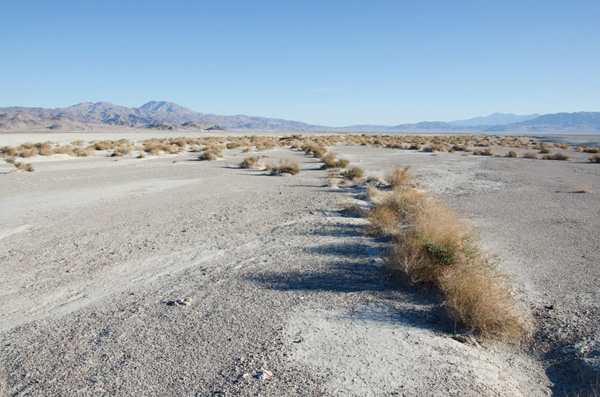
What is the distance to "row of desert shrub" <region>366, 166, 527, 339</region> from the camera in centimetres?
459

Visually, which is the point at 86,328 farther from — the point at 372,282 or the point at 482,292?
the point at 482,292

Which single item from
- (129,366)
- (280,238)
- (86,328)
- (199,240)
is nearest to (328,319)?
(129,366)

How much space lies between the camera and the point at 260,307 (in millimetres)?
5270

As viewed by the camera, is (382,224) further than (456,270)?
Yes

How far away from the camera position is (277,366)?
13.0ft

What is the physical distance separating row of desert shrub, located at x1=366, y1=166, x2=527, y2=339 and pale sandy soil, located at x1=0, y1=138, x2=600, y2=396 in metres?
0.25

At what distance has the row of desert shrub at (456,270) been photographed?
4.59m

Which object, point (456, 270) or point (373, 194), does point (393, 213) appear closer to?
point (456, 270)

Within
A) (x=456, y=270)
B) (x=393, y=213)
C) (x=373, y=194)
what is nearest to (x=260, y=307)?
(x=456, y=270)

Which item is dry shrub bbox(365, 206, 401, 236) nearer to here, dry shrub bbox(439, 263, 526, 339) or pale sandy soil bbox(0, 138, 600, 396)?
pale sandy soil bbox(0, 138, 600, 396)

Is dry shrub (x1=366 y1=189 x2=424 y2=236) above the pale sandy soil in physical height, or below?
above

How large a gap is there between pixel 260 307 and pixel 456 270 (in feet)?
9.62

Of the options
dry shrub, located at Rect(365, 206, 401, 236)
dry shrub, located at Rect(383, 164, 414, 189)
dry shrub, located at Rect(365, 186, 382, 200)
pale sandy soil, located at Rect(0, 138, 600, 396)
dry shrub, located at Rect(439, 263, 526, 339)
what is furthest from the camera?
dry shrub, located at Rect(383, 164, 414, 189)

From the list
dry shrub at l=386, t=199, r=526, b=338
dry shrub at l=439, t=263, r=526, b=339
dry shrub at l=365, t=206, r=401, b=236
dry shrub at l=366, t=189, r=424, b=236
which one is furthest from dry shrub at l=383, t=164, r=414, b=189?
dry shrub at l=439, t=263, r=526, b=339
